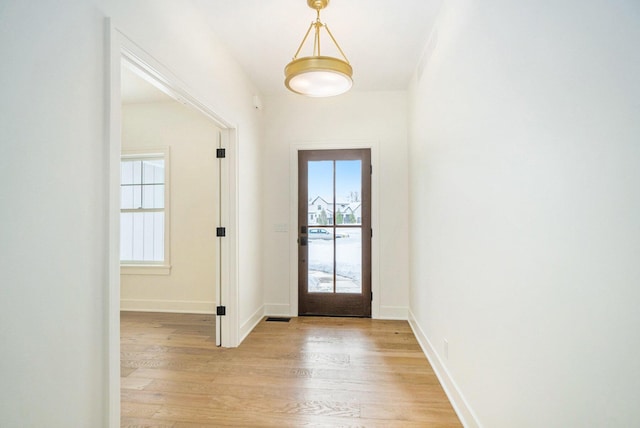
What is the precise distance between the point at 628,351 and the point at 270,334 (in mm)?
3070

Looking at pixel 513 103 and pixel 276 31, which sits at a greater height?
pixel 276 31

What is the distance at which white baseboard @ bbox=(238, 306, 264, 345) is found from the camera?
10.7ft

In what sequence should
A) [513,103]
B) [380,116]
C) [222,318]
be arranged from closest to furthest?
[513,103]
[222,318]
[380,116]

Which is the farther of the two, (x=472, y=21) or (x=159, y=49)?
(x=159, y=49)

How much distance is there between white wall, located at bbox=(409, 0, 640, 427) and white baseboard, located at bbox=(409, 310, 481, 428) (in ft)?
0.06

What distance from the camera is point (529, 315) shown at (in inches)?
48.1

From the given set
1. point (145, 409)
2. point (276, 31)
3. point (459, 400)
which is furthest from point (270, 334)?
point (276, 31)

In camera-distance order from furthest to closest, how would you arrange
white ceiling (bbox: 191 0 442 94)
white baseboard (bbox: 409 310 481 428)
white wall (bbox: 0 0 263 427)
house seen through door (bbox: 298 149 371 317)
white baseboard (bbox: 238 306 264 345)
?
house seen through door (bbox: 298 149 371 317), white baseboard (bbox: 238 306 264 345), white ceiling (bbox: 191 0 442 94), white baseboard (bbox: 409 310 481 428), white wall (bbox: 0 0 263 427)

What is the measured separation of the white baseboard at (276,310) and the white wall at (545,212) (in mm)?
2306

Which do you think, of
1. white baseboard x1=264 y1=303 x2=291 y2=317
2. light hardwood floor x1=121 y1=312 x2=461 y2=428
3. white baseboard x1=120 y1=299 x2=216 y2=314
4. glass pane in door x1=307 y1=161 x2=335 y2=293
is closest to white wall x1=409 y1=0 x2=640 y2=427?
light hardwood floor x1=121 y1=312 x2=461 y2=428

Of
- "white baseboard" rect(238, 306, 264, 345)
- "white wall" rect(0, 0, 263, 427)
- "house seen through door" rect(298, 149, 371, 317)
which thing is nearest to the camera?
"white wall" rect(0, 0, 263, 427)

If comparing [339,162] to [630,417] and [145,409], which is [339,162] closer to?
[145,409]

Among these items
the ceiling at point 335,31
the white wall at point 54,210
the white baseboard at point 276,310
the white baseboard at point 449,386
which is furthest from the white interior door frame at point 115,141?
the white baseboard at point 276,310

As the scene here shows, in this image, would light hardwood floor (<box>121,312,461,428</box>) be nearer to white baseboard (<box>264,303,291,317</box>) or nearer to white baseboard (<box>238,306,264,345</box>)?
white baseboard (<box>238,306,264,345</box>)
